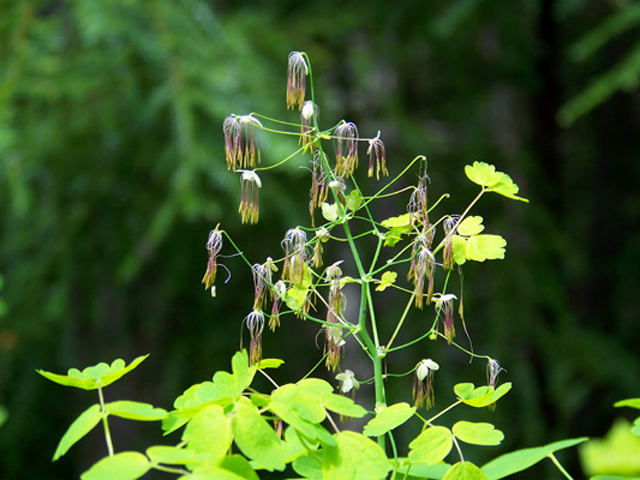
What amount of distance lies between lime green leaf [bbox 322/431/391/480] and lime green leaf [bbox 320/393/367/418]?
16 mm

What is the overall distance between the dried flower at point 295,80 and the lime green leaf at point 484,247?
186mm

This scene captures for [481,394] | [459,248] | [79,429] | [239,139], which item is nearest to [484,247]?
[459,248]

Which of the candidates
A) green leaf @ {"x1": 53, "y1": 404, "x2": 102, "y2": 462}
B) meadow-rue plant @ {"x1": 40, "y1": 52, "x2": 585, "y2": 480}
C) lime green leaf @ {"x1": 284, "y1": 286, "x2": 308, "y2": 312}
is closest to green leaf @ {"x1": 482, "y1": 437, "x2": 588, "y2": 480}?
meadow-rue plant @ {"x1": 40, "y1": 52, "x2": 585, "y2": 480}

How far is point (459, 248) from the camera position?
1.56ft

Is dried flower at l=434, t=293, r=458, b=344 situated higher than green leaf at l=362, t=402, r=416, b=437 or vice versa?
dried flower at l=434, t=293, r=458, b=344

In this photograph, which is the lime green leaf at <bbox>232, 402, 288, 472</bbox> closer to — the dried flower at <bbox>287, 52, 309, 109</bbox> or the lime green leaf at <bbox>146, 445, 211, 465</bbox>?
the lime green leaf at <bbox>146, 445, 211, 465</bbox>

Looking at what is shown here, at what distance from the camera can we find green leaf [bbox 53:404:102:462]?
0.38m

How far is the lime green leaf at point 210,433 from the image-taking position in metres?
0.36

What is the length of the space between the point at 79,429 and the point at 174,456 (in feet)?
0.31

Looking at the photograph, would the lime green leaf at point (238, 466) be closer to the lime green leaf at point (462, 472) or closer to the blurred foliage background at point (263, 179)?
the lime green leaf at point (462, 472)

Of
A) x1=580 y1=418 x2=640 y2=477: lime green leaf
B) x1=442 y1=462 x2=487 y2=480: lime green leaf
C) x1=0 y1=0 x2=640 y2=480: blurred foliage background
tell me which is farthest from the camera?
x1=0 y1=0 x2=640 y2=480: blurred foliage background

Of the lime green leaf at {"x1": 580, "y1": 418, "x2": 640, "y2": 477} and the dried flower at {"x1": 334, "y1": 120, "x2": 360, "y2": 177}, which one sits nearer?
the lime green leaf at {"x1": 580, "y1": 418, "x2": 640, "y2": 477}

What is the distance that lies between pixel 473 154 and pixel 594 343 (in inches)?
36.8

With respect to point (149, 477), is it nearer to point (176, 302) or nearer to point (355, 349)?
point (176, 302)
